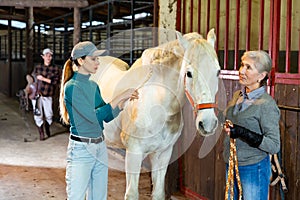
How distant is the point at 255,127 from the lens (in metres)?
1.63

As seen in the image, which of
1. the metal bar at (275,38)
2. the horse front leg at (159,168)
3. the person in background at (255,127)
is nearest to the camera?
the person in background at (255,127)

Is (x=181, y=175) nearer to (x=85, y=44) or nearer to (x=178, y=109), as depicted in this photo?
(x=178, y=109)

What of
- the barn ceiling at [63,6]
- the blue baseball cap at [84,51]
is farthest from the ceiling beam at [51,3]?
the blue baseball cap at [84,51]

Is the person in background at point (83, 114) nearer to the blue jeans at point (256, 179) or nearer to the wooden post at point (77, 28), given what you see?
the blue jeans at point (256, 179)

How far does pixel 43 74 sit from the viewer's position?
5.41 meters

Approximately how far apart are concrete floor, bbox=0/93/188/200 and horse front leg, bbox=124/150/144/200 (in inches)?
26.9

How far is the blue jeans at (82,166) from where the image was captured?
1.90m

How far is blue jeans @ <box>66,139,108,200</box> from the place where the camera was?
190 centimetres

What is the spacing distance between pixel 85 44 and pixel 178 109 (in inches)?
28.6

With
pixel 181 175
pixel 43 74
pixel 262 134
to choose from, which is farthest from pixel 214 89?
pixel 43 74

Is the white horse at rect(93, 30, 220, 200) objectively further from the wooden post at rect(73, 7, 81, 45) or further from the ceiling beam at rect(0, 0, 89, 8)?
the ceiling beam at rect(0, 0, 89, 8)

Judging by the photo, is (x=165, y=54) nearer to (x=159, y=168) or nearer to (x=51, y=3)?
(x=159, y=168)

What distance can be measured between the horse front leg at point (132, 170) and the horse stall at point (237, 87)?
0.58 metres

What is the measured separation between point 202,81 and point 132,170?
A: 838 mm
